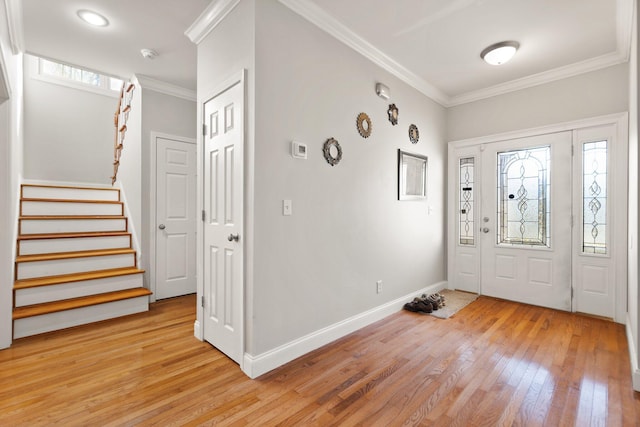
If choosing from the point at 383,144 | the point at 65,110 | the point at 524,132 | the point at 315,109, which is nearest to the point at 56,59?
the point at 65,110

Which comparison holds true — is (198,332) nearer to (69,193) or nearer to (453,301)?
(453,301)

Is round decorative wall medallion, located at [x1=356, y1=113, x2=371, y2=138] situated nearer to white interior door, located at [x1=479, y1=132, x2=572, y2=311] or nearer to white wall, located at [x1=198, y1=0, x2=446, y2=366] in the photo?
white wall, located at [x1=198, y1=0, x2=446, y2=366]

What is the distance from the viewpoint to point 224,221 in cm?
244

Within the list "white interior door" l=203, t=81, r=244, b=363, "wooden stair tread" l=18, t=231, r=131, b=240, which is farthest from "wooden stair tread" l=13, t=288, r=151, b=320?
"white interior door" l=203, t=81, r=244, b=363

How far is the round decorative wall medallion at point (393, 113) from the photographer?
339 centimetres

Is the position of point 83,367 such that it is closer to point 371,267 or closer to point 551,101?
point 371,267

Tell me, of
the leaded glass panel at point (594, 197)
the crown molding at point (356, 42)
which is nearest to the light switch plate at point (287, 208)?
the crown molding at point (356, 42)

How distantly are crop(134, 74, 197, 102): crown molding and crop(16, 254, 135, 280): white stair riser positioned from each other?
2.15 meters

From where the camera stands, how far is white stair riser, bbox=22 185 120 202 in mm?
4379

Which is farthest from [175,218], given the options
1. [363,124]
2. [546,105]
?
[546,105]

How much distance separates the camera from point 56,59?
3402 mm

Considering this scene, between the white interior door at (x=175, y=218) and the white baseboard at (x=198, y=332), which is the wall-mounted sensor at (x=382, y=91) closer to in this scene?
the white interior door at (x=175, y=218)

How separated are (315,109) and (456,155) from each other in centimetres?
270

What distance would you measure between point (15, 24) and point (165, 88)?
4.82 feet
